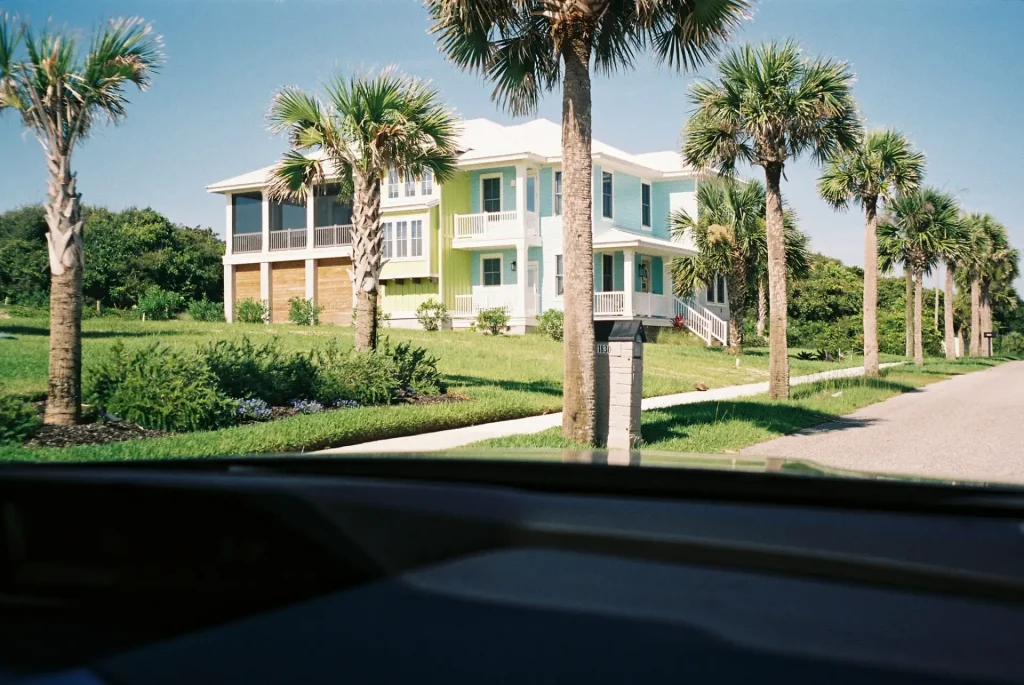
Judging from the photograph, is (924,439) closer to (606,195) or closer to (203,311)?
(203,311)

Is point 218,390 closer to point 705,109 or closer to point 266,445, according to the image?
point 266,445

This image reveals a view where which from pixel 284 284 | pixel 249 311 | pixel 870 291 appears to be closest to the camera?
pixel 870 291

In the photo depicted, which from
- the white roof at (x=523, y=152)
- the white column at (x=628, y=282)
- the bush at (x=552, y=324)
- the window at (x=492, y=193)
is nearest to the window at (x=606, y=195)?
the white roof at (x=523, y=152)

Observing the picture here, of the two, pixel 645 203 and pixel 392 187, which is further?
pixel 645 203

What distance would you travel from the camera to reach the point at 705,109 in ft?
58.9

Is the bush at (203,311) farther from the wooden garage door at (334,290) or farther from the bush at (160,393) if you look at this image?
the bush at (160,393)

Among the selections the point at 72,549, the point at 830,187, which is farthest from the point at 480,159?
the point at 72,549

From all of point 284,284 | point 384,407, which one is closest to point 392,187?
point 284,284

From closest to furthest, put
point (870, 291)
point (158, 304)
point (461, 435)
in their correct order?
point (461, 435), point (158, 304), point (870, 291)

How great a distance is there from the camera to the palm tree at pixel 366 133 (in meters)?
15.7

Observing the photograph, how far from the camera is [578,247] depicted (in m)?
10.8

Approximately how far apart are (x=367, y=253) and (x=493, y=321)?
51.2 feet

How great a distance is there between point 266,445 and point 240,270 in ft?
90.3

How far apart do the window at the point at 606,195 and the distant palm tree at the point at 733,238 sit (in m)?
2.78
